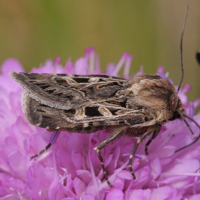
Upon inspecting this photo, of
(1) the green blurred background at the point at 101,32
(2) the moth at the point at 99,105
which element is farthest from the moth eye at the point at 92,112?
(1) the green blurred background at the point at 101,32

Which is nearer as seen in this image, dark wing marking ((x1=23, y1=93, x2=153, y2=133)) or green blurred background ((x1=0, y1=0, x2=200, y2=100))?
dark wing marking ((x1=23, y1=93, x2=153, y2=133))

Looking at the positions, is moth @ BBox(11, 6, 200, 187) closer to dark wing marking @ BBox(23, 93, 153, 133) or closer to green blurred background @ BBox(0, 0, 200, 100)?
dark wing marking @ BBox(23, 93, 153, 133)

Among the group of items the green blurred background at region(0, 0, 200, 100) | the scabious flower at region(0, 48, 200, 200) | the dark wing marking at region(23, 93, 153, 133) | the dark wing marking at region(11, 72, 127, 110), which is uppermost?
the green blurred background at region(0, 0, 200, 100)

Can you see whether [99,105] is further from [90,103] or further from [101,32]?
[101,32]

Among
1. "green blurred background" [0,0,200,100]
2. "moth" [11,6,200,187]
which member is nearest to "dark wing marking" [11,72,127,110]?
"moth" [11,6,200,187]

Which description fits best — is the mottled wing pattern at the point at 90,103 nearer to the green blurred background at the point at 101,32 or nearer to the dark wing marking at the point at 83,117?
the dark wing marking at the point at 83,117

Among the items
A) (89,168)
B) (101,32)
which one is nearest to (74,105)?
(89,168)

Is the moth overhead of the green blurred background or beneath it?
beneath
